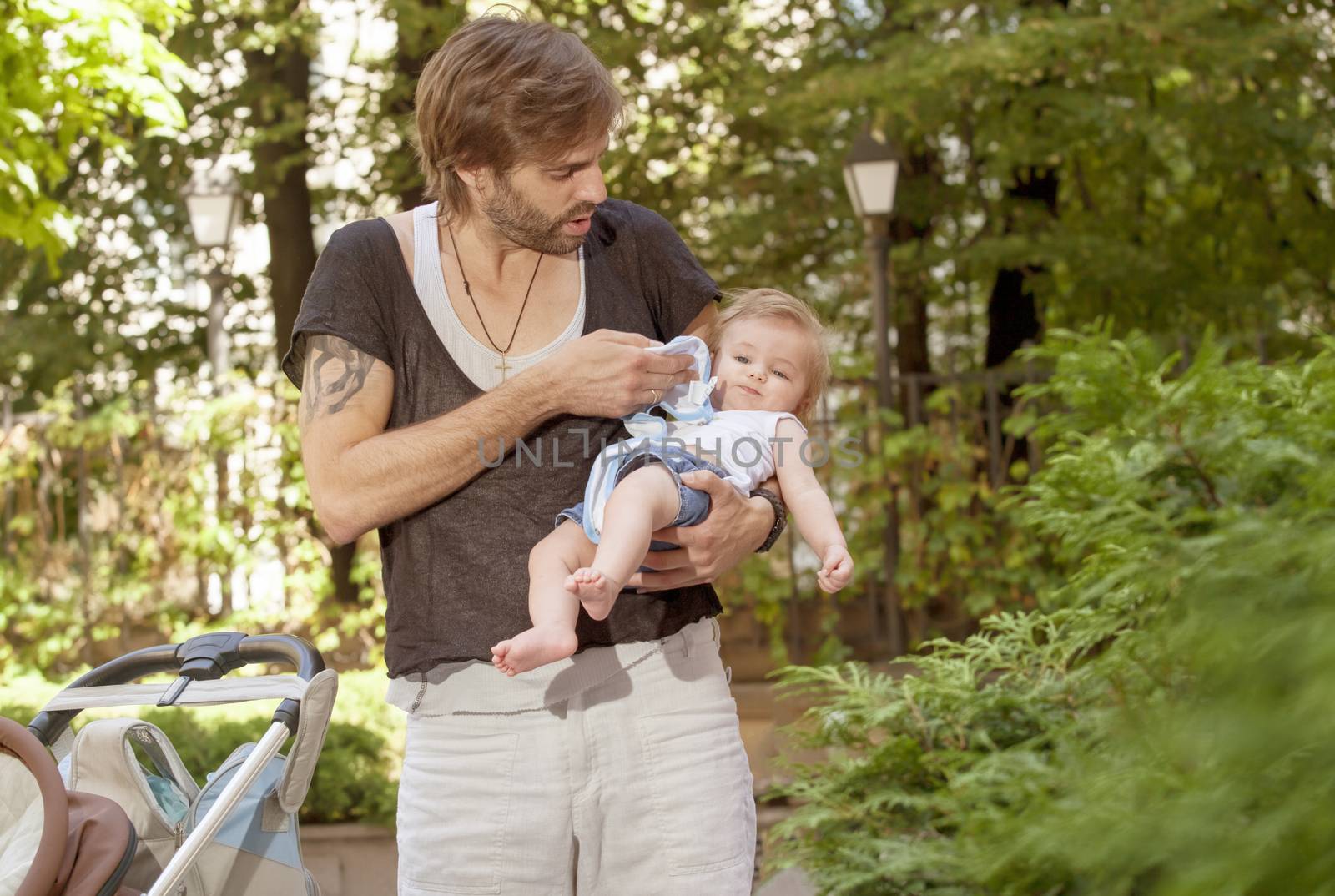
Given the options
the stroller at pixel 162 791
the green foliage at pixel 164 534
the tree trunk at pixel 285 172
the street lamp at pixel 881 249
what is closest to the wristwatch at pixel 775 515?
the stroller at pixel 162 791

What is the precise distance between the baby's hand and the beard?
28.8 inches

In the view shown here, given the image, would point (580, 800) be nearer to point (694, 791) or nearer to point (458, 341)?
point (694, 791)

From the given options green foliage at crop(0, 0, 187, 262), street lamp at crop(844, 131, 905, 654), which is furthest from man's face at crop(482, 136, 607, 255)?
street lamp at crop(844, 131, 905, 654)

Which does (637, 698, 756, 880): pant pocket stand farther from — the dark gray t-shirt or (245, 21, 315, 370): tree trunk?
(245, 21, 315, 370): tree trunk

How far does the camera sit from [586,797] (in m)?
2.31

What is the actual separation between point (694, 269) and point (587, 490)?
0.53 m

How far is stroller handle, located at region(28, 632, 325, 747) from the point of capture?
285 cm

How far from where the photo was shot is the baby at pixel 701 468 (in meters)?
2.21

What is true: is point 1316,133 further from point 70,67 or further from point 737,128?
point 70,67

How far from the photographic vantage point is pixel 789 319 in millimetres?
2891

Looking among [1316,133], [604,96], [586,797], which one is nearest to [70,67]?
[604,96]

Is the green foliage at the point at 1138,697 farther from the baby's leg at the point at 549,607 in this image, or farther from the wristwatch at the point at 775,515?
the baby's leg at the point at 549,607

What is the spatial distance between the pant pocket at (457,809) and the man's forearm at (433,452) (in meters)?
0.38

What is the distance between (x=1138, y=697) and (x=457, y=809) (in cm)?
143
